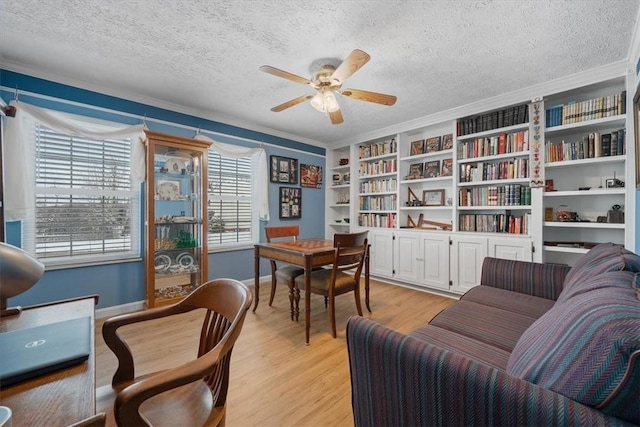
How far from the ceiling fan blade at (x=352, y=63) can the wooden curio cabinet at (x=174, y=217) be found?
1.88m

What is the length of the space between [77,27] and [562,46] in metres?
3.60

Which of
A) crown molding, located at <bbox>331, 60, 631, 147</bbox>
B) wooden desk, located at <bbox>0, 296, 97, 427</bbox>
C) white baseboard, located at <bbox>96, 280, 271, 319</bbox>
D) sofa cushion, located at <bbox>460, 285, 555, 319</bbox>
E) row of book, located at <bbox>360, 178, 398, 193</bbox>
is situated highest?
crown molding, located at <bbox>331, 60, 631, 147</bbox>

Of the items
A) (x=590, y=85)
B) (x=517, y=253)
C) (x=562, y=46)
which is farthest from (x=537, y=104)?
(x=517, y=253)

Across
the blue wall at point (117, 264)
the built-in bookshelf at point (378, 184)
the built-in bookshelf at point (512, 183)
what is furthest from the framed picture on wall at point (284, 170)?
the built-in bookshelf at point (512, 183)

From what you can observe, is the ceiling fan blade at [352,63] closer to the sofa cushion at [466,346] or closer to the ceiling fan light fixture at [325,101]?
the ceiling fan light fixture at [325,101]

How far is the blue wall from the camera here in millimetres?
2396

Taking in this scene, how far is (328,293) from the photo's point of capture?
2.38m

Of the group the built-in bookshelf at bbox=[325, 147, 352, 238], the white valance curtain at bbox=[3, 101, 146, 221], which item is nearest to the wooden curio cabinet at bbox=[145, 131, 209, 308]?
the white valance curtain at bbox=[3, 101, 146, 221]

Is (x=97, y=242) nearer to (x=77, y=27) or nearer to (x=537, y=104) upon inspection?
(x=77, y=27)

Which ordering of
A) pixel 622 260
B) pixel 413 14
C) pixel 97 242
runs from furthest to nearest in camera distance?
pixel 97 242 → pixel 413 14 → pixel 622 260

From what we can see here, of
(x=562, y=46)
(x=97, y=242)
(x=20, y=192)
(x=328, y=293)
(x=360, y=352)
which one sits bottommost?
(x=328, y=293)

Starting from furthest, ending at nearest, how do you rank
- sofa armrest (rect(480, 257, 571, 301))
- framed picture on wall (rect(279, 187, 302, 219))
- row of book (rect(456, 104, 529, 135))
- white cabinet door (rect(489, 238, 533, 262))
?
framed picture on wall (rect(279, 187, 302, 219)) < row of book (rect(456, 104, 529, 135)) < white cabinet door (rect(489, 238, 533, 262)) < sofa armrest (rect(480, 257, 571, 301))

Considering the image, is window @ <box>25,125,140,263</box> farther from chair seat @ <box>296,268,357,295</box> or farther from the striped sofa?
the striped sofa

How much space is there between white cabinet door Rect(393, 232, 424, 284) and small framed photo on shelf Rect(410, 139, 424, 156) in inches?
47.6
